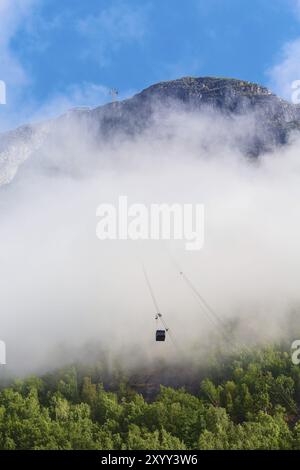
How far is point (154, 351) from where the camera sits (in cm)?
15988

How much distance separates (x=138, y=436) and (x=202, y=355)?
5988 cm

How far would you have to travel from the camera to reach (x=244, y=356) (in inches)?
5177

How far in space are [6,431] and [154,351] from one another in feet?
227

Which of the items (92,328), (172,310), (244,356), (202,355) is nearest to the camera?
(244,356)

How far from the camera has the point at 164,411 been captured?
9775 centimetres

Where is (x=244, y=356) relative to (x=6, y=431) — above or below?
above

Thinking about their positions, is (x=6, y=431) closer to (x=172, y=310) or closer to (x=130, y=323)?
(x=130, y=323)

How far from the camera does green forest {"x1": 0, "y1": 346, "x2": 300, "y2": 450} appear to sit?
8531 centimetres

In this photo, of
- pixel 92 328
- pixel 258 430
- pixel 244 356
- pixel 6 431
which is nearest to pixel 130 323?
pixel 92 328

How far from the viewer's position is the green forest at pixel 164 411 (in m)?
85.3
